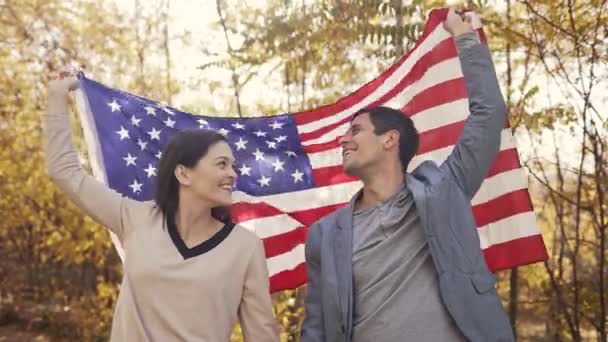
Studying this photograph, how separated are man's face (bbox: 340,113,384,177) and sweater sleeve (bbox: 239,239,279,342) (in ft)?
1.76

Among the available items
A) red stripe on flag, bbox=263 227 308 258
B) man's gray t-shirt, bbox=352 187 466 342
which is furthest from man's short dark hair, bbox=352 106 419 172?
red stripe on flag, bbox=263 227 308 258

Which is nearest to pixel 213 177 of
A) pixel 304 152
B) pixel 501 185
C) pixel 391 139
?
pixel 391 139

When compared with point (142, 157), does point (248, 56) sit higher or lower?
higher

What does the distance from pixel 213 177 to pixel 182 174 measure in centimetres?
13

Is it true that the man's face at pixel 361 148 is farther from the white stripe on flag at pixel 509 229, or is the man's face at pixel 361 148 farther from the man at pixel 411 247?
the white stripe on flag at pixel 509 229

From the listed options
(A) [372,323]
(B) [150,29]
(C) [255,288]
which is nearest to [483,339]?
(A) [372,323]

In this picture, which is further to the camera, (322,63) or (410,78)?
(322,63)

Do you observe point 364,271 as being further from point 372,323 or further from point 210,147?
point 210,147

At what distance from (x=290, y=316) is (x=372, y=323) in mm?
4903

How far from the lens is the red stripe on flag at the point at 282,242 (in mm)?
3369

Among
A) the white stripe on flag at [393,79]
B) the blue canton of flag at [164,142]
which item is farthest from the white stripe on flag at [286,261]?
the white stripe on flag at [393,79]

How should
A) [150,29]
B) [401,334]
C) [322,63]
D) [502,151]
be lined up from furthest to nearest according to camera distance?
[150,29], [322,63], [502,151], [401,334]

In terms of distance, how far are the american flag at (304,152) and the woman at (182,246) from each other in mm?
756

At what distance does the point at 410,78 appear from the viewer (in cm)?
342
